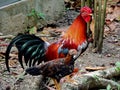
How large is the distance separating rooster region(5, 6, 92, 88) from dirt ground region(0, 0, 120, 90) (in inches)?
21.9

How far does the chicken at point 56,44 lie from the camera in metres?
3.97

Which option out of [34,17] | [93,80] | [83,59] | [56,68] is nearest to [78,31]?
[56,68]

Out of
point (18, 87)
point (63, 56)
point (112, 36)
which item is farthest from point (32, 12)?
point (63, 56)

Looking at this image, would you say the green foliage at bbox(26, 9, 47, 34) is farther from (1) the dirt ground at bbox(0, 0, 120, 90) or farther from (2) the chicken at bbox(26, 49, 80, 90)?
(2) the chicken at bbox(26, 49, 80, 90)

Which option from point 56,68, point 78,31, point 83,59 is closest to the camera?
point 56,68

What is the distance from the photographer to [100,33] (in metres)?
6.11

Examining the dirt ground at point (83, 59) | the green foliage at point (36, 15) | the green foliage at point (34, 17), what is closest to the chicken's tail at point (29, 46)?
the dirt ground at point (83, 59)

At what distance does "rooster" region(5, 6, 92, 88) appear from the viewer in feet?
13.0

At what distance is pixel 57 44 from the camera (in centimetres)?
407

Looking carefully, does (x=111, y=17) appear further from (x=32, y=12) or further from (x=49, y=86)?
(x=49, y=86)

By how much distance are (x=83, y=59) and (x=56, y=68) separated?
2129mm

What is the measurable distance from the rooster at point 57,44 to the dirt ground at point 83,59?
56cm

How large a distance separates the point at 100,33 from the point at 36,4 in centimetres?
160

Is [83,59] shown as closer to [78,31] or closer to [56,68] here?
[78,31]
